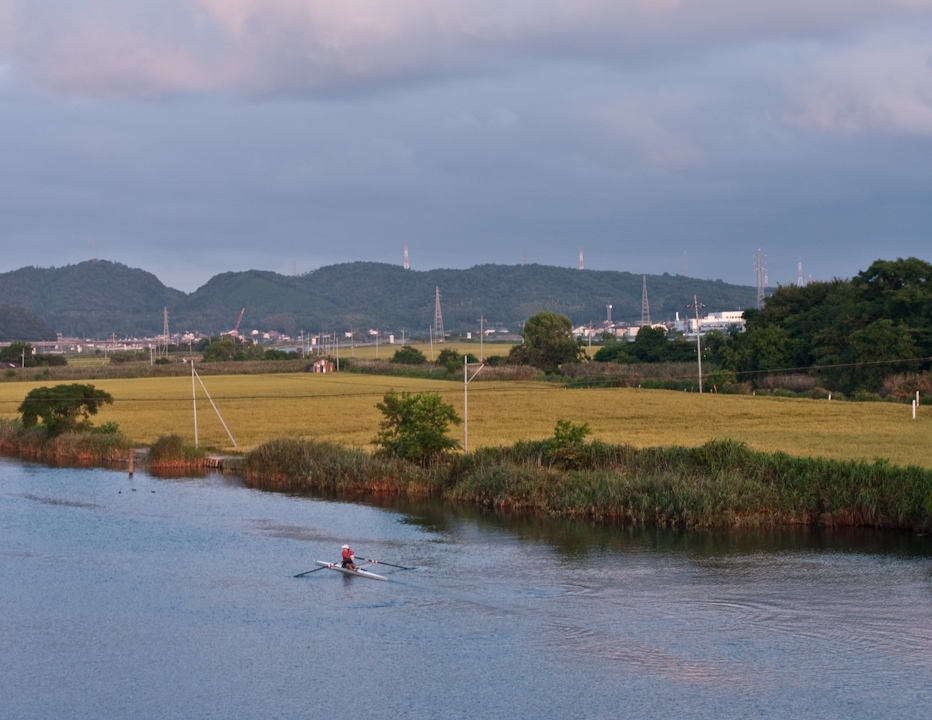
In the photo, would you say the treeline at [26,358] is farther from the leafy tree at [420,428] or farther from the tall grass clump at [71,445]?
the leafy tree at [420,428]

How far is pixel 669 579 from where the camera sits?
25125 millimetres

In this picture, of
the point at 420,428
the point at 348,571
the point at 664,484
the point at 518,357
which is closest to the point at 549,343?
the point at 518,357

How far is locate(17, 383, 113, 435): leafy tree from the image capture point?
53.2 metres

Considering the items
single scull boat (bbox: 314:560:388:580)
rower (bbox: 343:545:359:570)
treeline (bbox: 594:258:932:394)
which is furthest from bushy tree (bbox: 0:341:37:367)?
rower (bbox: 343:545:359:570)

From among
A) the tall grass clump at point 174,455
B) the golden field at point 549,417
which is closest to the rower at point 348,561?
the golden field at point 549,417

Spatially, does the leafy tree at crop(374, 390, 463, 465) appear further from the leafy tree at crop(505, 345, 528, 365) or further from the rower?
the leafy tree at crop(505, 345, 528, 365)

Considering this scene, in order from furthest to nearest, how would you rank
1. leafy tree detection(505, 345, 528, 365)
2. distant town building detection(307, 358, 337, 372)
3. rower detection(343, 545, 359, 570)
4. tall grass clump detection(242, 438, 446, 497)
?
distant town building detection(307, 358, 337, 372), leafy tree detection(505, 345, 528, 365), tall grass clump detection(242, 438, 446, 497), rower detection(343, 545, 359, 570)

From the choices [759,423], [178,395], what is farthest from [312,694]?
[178,395]

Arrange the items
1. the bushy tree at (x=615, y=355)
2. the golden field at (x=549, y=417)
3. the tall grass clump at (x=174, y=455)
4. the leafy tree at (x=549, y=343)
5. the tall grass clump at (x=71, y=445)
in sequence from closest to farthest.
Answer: the tall grass clump at (x=174, y=455) → the golden field at (x=549, y=417) → the tall grass clump at (x=71, y=445) → the bushy tree at (x=615, y=355) → the leafy tree at (x=549, y=343)

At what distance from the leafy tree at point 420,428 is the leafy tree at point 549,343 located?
73916mm

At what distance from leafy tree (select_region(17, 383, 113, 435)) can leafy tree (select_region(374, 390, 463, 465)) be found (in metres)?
21.9

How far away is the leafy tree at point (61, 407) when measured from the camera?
175 ft

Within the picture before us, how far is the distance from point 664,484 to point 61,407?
35.3m

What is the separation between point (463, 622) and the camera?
22.0 metres
